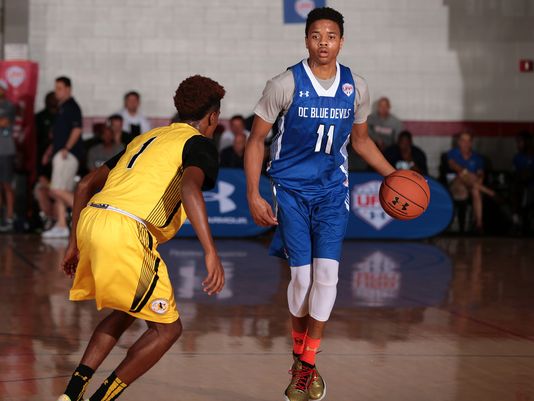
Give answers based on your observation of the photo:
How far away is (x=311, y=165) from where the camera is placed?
589 centimetres

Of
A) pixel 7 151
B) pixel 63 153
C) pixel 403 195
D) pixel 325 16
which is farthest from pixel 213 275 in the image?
pixel 7 151

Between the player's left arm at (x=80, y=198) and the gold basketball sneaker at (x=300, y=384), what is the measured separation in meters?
1.30

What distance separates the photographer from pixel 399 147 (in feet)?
50.7

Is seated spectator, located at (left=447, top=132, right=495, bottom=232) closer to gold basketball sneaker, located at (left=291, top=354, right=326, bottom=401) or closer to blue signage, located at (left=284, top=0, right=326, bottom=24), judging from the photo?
blue signage, located at (left=284, top=0, right=326, bottom=24)

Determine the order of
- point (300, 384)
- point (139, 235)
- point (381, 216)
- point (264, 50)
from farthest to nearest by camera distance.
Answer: point (264, 50) < point (381, 216) < point (300, 384) < point (139, 235)

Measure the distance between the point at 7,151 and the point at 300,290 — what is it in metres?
9.50

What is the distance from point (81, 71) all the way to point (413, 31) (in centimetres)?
500

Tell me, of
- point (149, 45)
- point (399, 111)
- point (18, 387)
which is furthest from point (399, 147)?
point (18, 387)

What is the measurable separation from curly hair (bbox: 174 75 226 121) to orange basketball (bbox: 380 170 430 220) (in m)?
1.57

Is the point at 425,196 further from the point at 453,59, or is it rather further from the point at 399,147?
the point at 453,59

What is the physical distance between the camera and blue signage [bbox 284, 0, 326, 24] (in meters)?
16.6

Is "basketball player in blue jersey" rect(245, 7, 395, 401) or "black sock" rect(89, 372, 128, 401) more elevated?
"basketball player in blue jersey" rect(245, 7, 395, 401)

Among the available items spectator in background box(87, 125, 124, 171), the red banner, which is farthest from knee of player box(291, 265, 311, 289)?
the red banner

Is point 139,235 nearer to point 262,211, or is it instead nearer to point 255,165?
point 262,211
